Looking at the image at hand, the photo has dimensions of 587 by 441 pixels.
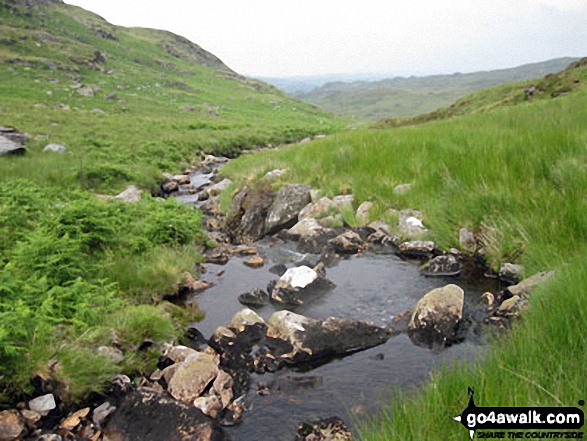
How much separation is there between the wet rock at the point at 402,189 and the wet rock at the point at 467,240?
2242 mm

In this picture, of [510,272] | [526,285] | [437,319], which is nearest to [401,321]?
[437,319]

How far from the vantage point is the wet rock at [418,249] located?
810cm

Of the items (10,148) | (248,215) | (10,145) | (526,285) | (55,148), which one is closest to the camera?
(526,285)

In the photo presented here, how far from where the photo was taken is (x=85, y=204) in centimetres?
816

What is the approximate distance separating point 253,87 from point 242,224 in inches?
4801

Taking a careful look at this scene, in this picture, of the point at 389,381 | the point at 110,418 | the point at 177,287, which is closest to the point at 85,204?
the point at 177,287

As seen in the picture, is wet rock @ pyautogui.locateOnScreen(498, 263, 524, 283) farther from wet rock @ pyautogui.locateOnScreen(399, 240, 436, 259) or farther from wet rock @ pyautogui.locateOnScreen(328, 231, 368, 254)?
wet rock @ pyautogui.locateOnScreen(328, 231, 368, 254)

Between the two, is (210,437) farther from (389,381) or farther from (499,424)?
(499,424)

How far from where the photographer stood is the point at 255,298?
22.3 feet

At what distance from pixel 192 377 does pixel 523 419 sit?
10.7 ft

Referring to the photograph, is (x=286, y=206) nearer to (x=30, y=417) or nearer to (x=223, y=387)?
(x=223, y=387)

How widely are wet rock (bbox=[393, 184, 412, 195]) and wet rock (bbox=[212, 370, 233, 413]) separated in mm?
6852

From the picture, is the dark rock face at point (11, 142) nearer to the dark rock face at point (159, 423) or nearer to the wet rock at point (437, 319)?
the dark rock face at point (159, 423)

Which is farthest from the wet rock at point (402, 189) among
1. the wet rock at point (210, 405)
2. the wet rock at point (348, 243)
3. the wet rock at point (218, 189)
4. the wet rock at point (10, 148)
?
the wet rock at point (10, 148)
